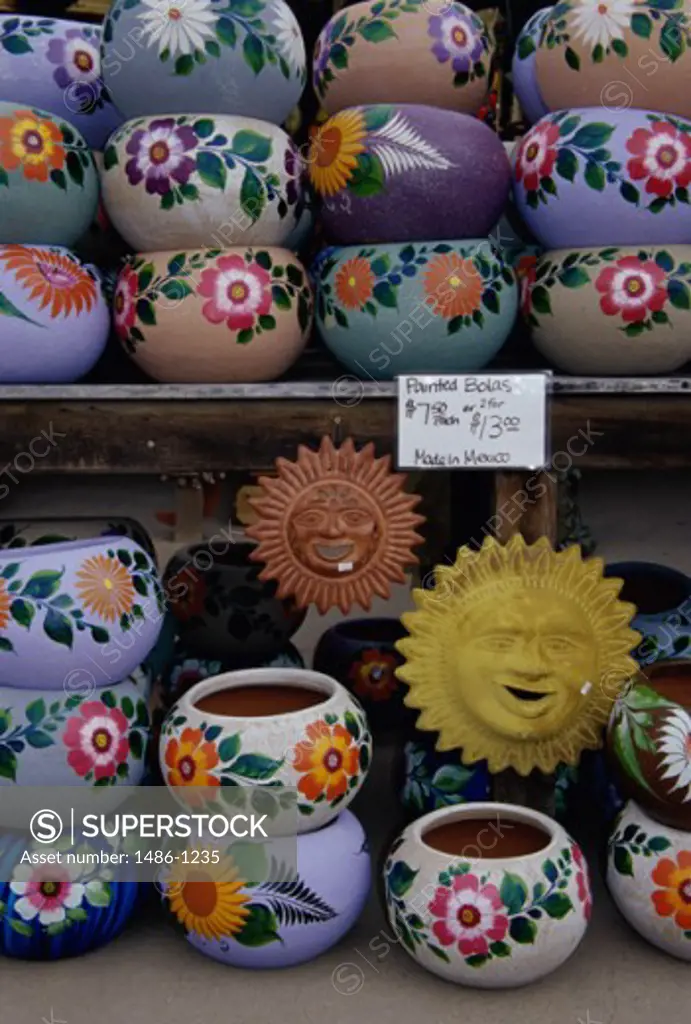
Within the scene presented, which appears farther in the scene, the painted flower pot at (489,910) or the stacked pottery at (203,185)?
the stacked pottery at (203,185)

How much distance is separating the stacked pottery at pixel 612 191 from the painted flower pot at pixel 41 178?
66 centimetres

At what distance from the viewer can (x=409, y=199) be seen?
1579mm

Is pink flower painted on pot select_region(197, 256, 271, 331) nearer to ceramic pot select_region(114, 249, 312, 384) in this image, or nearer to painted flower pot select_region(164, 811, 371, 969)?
ceramic pot select_region(114, 249, 312, 384)

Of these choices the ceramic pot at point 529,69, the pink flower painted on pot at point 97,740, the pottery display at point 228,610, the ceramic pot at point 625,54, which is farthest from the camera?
the pottery display at point 228,610

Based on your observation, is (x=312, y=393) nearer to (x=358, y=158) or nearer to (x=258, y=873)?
(x=358, y=158)

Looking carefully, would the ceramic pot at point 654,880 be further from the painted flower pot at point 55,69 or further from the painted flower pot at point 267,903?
the painted flower pot at point 55,69

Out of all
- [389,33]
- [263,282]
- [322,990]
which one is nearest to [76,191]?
[263,282]

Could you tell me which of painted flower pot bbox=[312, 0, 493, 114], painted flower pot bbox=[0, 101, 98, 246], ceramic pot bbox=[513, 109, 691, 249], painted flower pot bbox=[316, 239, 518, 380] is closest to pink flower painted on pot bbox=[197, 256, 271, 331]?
painted flower pot bbox=[316, 239, 518, 380]

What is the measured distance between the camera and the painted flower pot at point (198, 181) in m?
1.56

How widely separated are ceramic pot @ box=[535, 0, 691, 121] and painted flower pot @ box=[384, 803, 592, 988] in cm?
89

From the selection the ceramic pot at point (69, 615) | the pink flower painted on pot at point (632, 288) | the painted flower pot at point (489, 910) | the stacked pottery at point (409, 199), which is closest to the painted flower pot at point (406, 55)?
the stacked pottery at point (409, 199)

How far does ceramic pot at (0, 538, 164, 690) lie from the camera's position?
1448mm

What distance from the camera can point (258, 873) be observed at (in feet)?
4.70

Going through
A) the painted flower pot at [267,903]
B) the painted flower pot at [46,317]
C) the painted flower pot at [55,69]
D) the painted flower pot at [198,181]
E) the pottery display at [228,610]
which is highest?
the painted flower pot at [55,69]
